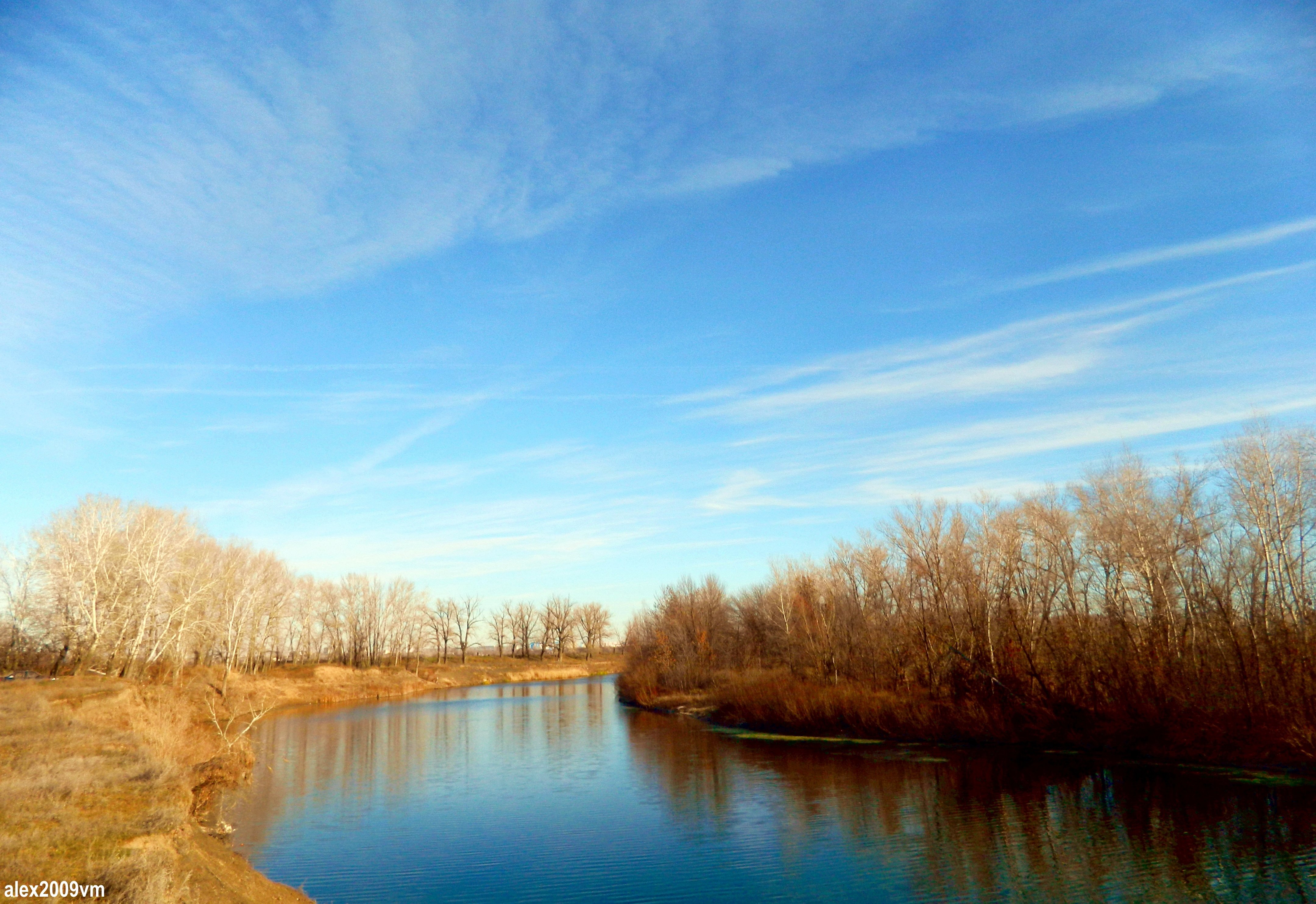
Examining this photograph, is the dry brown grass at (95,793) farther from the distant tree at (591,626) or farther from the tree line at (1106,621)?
the distant tree at (591,626)

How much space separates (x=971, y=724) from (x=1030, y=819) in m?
12.7

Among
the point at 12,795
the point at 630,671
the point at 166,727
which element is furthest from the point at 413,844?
the point at 630,671

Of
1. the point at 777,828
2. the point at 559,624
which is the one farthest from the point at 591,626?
the point at 777,828

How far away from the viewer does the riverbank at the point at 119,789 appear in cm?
1086

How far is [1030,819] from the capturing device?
1923 cm

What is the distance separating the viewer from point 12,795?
1391cm

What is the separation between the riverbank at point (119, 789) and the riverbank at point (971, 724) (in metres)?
24.6

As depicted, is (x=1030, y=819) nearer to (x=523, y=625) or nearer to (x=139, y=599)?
(x=139, y=599)

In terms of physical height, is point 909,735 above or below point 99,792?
below

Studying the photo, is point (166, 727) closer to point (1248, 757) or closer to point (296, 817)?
point (296, 817)

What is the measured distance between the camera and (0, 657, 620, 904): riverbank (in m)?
10.9

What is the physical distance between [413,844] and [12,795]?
8654 mm

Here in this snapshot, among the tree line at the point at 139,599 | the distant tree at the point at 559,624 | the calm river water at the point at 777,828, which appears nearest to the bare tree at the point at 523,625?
the distant tree at the point at 559,624

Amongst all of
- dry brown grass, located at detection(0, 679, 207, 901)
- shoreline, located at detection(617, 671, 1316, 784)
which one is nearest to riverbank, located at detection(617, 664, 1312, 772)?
shoreline, located at detection(617, 671, 1316, 784)
